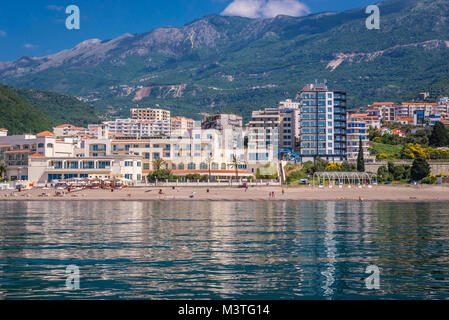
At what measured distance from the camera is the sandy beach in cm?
7294

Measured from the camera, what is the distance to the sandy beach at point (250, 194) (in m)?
72.9

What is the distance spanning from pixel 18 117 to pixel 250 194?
10894 cm

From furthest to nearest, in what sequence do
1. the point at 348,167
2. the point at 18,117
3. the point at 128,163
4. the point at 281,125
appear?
the point at 18,117
the point at 281,125
the point at 348,167
the point at 128,163

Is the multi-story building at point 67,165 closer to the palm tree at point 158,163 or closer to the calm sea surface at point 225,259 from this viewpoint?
the palm tree at point 158,163

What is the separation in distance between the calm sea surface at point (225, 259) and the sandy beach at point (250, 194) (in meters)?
32.7

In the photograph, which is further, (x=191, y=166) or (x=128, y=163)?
(x=191, y=166)

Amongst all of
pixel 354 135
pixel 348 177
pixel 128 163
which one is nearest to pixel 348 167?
pixel 348 177

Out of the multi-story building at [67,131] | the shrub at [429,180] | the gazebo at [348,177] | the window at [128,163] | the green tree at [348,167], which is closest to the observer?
the gazebo at [348,177]

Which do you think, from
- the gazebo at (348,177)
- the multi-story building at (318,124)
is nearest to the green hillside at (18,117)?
the multi-story building at (318,124)

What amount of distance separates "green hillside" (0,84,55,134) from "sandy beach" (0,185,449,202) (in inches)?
3076

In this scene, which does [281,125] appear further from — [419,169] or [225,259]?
[225,259]

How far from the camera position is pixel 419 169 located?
96.0m

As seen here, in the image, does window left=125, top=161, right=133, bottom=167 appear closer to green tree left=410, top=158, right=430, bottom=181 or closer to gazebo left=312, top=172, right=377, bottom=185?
gazebo left=312, top=172, right=377, bottom=185

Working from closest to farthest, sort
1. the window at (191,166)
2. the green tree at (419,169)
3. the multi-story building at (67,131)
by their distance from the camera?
the green tree at (419,169) < the window at (191,166) < the multi-story building at (67,131)
